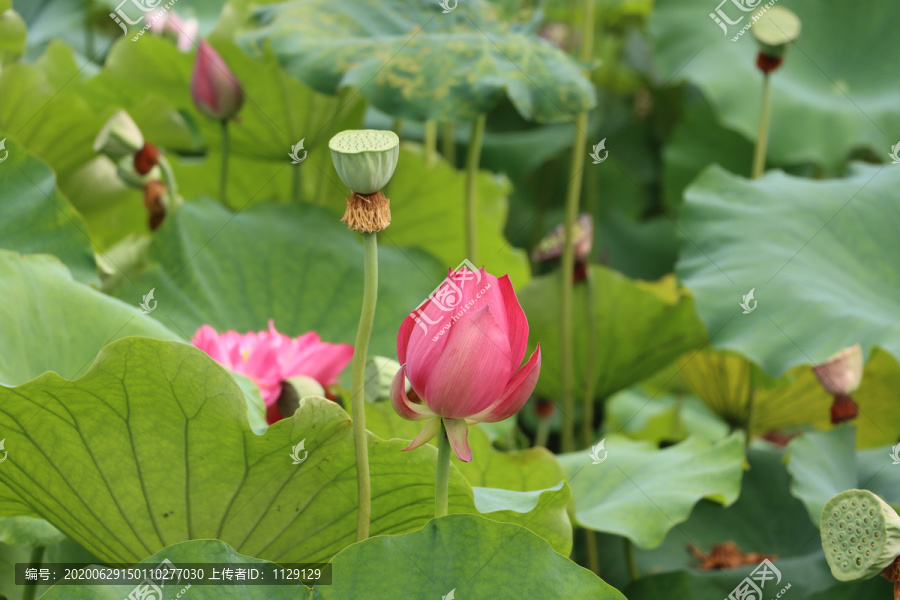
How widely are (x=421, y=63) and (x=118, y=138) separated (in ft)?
1.23

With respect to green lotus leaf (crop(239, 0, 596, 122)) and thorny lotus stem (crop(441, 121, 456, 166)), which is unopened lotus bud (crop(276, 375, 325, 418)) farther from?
thorny lotus stem (crop(441, 121, 456, 166))

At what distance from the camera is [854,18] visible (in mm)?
1759

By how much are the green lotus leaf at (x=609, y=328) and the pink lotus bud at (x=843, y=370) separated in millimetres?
349

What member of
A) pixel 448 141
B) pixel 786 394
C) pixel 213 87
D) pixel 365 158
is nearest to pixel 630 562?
pixel 786 394

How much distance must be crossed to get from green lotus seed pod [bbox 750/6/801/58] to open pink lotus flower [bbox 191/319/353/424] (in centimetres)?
75

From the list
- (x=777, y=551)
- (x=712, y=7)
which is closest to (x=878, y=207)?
(x=777, y=551)

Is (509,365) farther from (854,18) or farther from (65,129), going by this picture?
(854,18)

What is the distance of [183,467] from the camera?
619mm

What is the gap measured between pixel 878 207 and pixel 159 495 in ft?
3.08

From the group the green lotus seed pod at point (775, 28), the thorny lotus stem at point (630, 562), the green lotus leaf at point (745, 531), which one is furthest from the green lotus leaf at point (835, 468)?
the green lotus seed pod at point (775, 28)

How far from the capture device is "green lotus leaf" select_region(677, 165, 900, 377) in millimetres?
917

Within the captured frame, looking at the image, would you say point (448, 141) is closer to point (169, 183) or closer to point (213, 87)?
point (213, 87)

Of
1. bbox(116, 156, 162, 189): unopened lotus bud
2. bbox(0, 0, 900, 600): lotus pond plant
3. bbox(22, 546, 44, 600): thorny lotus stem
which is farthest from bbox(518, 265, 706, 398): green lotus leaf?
bbox(22, 546, 44, 600): thorny lotus stem

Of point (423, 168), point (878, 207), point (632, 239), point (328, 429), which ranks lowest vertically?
point (632, 239)
